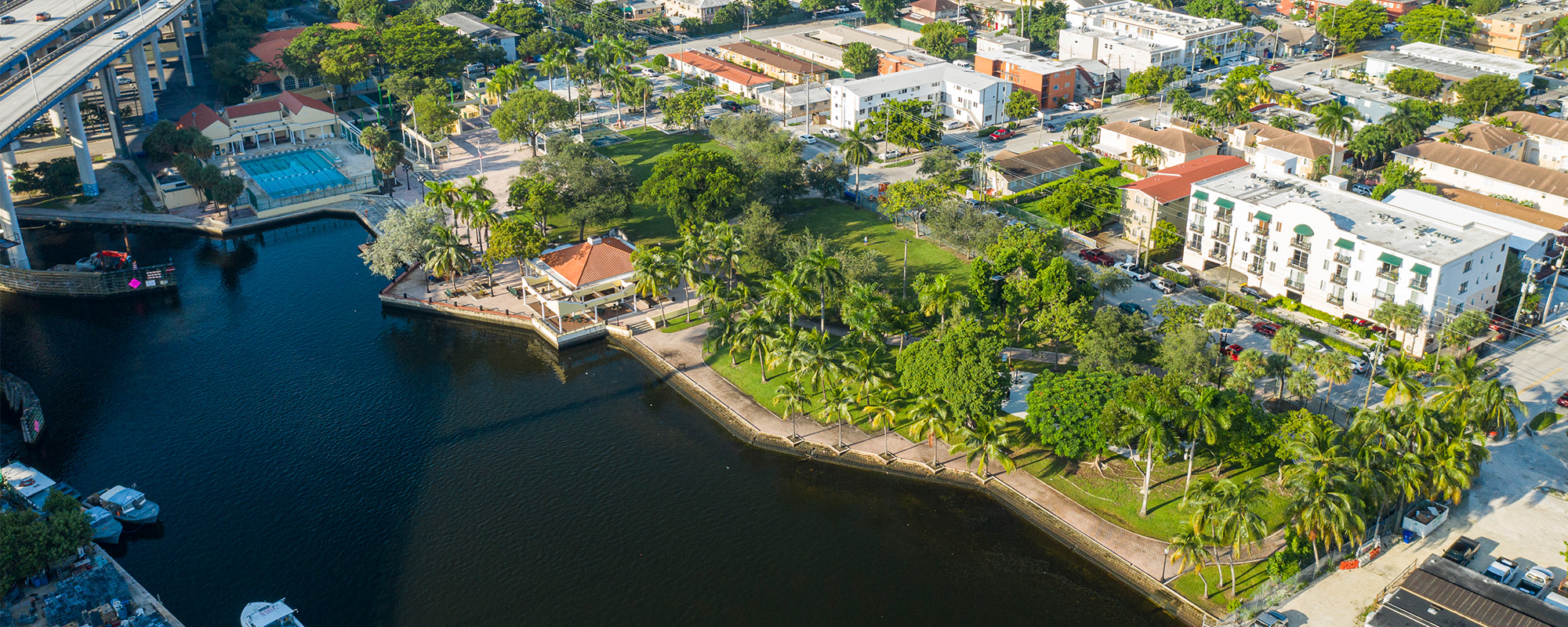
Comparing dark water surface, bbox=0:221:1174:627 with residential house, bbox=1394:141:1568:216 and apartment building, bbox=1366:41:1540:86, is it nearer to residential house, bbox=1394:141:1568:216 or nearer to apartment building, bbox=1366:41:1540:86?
residential house, bbox=1394:141:1568:216

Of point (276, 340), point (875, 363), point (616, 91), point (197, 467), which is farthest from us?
point (616, 91)

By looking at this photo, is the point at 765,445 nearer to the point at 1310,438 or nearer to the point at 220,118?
the point at 1310,438

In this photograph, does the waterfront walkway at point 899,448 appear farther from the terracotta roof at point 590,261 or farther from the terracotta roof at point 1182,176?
the terracotta roof at point 1182,176

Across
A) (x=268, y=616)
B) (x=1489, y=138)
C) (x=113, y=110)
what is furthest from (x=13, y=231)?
(x=1489, y=138)

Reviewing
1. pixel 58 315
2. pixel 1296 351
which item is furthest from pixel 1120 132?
pixel 58 315

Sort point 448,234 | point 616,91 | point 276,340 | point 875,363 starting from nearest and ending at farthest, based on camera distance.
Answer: point 875,363 < point 276,340 < point 448,234 < point 616,91

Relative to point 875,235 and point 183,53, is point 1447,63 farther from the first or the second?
point 183,53
